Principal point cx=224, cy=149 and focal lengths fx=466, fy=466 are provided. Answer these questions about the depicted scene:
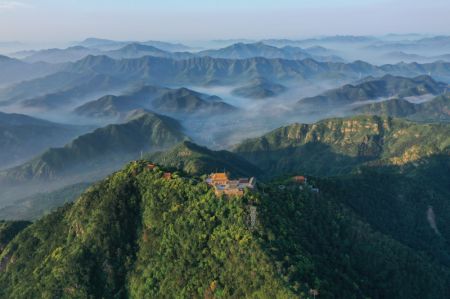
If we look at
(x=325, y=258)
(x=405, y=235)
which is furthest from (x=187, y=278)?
(x=405, y=235)

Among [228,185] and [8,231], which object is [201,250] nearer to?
[228,185]

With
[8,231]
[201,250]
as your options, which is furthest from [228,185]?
[8,231]

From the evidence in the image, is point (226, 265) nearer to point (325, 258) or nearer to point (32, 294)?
point (325, 258)

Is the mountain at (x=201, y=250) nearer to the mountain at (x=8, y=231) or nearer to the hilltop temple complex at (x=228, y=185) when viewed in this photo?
the hilltop temple complex at (x=228, y=185)

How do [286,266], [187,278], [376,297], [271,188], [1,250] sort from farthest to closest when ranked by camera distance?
[1,250], [271,188], [376,297], [187,278], [286,266]

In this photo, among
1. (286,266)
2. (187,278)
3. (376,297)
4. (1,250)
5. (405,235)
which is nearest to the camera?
(286,266)

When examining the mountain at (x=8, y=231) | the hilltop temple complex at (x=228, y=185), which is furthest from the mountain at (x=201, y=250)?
the mountain at (x=8, y=231)

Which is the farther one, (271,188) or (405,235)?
(405,235)

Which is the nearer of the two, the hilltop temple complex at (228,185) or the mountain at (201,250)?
the mountain at (201,250)

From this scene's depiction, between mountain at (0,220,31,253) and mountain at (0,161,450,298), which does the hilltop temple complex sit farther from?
mountain at (0,220,31,253)
